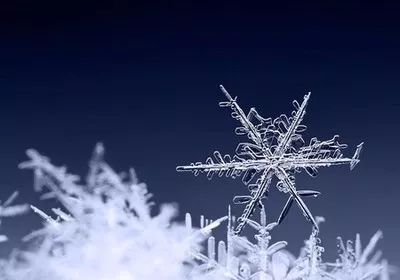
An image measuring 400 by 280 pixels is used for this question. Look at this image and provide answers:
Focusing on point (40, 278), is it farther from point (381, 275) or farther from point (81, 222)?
point (381, 275)

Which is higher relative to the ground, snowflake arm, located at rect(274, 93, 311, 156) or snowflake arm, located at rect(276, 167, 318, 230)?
snowflake arm, located at rect(274, 93, 311, 156)

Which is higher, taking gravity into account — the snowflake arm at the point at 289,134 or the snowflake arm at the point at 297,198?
the snowflake arm at the point at 289,134

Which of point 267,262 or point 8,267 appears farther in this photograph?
point 8,267

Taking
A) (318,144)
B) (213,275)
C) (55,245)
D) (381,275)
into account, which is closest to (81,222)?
(55,245)

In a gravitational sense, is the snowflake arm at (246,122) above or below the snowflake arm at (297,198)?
above

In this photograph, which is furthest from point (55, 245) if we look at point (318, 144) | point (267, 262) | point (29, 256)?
point (318, 144)

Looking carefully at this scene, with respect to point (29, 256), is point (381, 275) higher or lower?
lower

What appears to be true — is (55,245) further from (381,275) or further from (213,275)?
(381,275)

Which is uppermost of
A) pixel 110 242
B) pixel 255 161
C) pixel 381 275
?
pixel 255 161

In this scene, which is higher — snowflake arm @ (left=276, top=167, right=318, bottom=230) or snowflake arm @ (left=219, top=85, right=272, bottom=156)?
snowflake arm @ (left=219, top=85, right=272, bottom=156)
